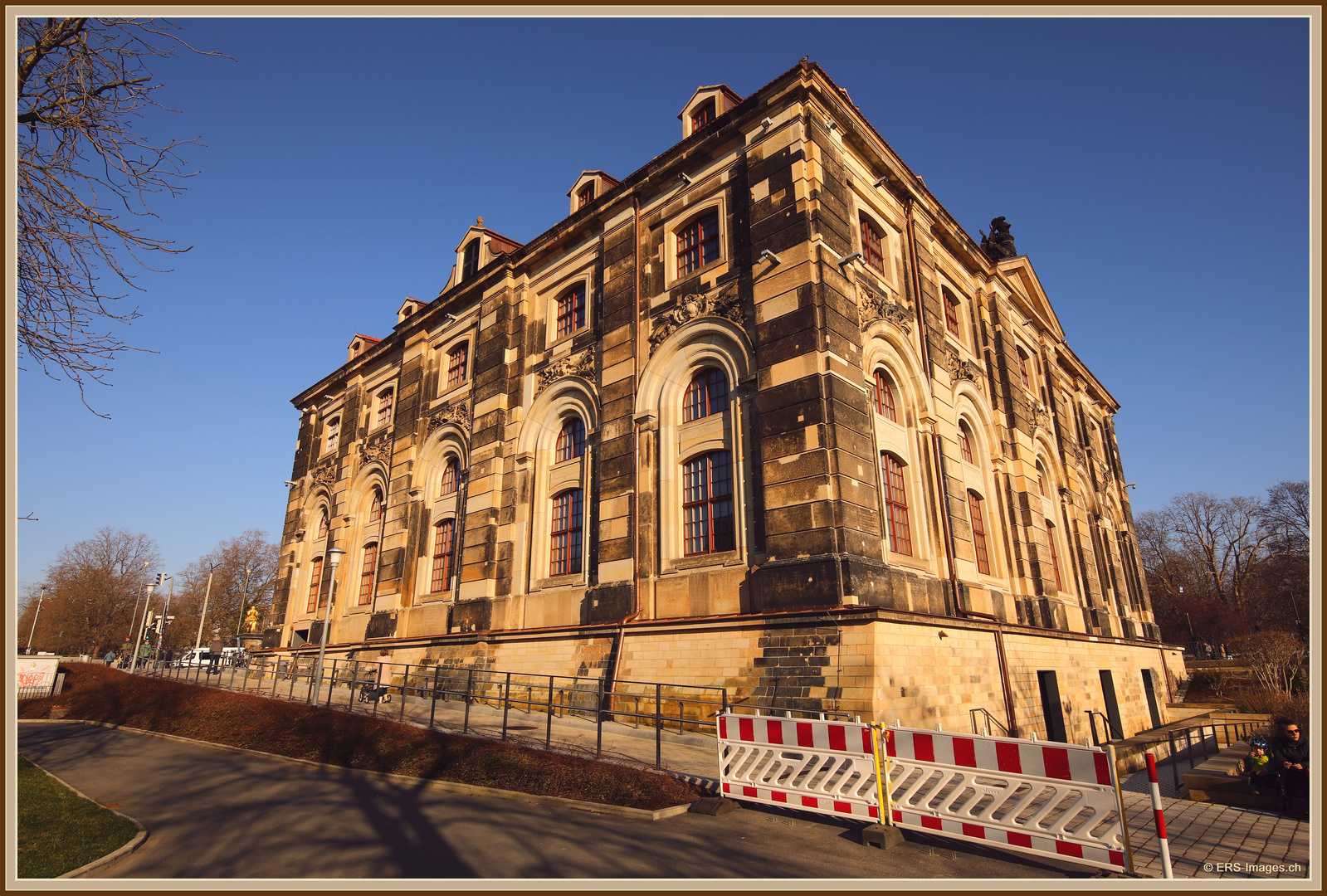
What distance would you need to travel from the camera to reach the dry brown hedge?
8383 mm

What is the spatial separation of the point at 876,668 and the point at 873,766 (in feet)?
14.7

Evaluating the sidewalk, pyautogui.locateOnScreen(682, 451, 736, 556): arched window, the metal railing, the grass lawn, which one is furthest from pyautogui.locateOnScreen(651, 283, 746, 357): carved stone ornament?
the grass lawn

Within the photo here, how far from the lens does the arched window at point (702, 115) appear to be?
1902cm

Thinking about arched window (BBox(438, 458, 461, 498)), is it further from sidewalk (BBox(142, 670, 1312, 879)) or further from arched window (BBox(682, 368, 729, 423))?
arched window (BBox(682, 368, 729, 423))

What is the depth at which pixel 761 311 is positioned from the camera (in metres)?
15.1

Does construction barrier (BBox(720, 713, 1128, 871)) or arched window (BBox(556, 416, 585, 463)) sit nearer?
construction barrier (BBox(720, 713, 1128, 871))

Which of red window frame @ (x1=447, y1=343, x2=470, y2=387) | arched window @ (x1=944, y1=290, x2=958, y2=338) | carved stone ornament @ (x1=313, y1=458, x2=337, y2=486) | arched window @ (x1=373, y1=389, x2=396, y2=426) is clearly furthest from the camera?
carved stone ornament @ (x1=313, y1=458, x2=337, y2=486)

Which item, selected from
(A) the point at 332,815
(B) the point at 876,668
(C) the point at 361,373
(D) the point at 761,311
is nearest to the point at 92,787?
(A) the point at 332,815

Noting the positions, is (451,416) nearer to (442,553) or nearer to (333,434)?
(442,553)

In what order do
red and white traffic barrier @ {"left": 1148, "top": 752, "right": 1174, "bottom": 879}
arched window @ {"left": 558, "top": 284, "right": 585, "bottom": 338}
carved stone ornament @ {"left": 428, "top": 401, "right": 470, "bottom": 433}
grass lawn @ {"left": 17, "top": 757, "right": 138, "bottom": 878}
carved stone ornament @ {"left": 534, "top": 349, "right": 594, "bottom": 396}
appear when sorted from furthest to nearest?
1. carved stone ornament @ {"left": 428, "top": 401, "right": 470, "bottom": 433}
2. arched window @ {"left": 558, "top": 284, "right": 585, "bottom": 338}
3. carved stone ornament @ {"left": 534, "top": 349, "right": 594, "bottom": 396}
4. grass lawn @ {"left": 17, "top": 757, "right": 138, "bottom": 878}
5. red and white traffic barrier @ {"left": 1148, "top": 752, "right": 1174, "bottom": 879}

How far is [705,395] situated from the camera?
649 inches

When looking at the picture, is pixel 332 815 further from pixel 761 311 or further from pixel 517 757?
pixel 761 311

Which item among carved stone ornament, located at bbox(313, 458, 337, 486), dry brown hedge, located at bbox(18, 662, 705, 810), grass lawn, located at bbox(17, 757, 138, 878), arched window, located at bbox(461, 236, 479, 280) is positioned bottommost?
grass lawn, located at bbox(17, 757, 138, 878)

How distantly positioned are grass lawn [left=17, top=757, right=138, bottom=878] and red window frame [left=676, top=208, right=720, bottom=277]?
1505 centimetres
